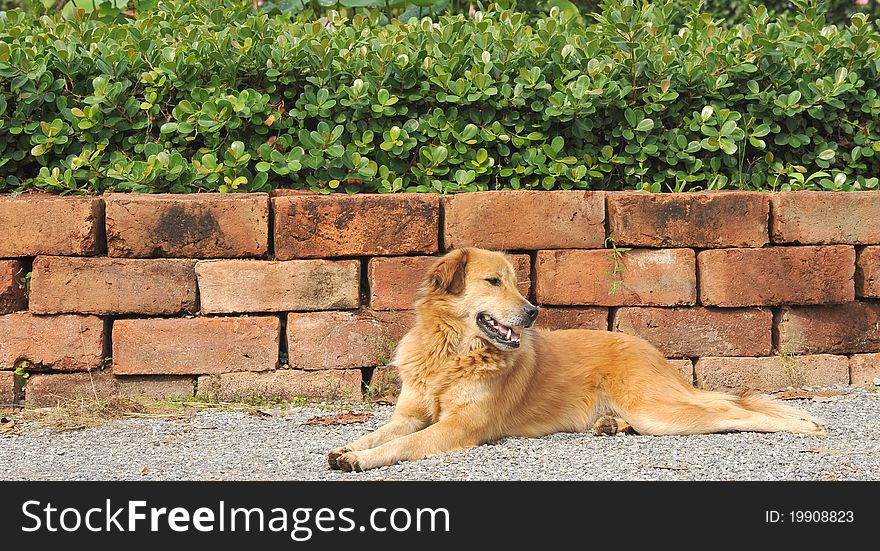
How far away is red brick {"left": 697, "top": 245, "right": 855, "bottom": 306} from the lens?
725cm

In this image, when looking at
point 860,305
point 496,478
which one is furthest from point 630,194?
point 496,478

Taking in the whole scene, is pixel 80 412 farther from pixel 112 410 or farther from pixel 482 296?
pixel 482 296

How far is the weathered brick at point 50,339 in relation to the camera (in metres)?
7.00

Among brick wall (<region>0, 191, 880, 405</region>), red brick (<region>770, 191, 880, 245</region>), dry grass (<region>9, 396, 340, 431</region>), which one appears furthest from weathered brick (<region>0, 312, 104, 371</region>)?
red brick (<region>770, 191, 880, 245</region>)

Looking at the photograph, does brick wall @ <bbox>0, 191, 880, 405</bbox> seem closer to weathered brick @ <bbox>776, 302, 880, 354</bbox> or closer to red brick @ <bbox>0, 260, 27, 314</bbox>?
red brick @ <bbox>0, 260, 27, 314</bbox>

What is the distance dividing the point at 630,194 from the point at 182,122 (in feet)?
→ 10.3

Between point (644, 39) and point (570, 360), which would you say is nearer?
point (570, 360)

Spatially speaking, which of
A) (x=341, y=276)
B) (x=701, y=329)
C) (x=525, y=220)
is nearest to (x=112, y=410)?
(x=341, y=276)

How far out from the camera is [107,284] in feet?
22.9

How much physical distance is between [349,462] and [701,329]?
316 centimetres

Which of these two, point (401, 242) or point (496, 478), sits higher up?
point (401, 242)

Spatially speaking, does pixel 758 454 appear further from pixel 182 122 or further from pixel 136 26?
pixel 136 26

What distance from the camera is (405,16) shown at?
9.30m


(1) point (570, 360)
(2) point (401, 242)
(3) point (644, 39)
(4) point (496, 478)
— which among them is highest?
(3) point (644, 39)
